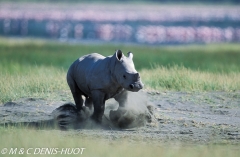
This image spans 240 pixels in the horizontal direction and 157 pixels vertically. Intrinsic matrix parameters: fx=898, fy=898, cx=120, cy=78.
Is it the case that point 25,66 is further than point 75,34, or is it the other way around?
point 75,34

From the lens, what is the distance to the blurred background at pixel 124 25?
50.2 meters

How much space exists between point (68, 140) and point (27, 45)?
20.4m

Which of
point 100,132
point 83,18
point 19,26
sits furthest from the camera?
point 83,18

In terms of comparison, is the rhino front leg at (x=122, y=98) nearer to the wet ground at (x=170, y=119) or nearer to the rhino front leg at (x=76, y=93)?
the wet ground at (x=170, y=119)

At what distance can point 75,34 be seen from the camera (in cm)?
5150

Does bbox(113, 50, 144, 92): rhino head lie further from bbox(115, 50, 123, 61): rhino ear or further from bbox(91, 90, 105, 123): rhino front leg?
bbox(91, 90, 105, 123): rhino front leg

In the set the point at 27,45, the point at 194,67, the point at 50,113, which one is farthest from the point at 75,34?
the point at 50,113

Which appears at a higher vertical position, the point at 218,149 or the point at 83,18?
the point at 218,149

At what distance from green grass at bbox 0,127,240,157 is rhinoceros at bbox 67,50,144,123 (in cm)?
83

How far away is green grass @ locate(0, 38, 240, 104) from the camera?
55.5ft

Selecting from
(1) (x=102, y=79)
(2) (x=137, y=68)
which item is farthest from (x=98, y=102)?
(2) (x=137, y=68)

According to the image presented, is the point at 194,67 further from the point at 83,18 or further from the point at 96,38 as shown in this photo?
the point at 83,18

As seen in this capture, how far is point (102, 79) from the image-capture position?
1331 cm

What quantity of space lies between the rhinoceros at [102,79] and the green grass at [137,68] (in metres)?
2.15
